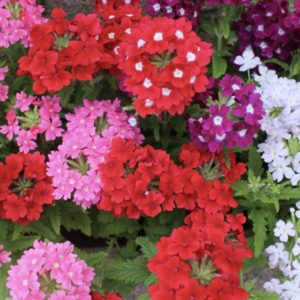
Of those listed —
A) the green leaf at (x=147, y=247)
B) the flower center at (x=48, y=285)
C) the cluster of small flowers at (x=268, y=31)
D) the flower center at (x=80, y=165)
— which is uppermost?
the cluster of small flowers at (x=268, y=31)

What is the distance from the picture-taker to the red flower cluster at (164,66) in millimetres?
2096

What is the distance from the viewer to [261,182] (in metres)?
2.25

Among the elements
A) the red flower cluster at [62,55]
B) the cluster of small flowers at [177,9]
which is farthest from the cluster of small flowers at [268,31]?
the red flower cluster at [62,55]

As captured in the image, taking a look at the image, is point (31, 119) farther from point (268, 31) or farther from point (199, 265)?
point (268, 31)

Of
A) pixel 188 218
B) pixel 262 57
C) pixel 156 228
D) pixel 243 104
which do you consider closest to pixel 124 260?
pixel 156 228

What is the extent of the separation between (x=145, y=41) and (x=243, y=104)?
43 centimetres

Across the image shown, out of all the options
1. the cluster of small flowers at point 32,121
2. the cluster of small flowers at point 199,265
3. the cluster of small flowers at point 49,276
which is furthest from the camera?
the cluster of small flowers at point 32,121

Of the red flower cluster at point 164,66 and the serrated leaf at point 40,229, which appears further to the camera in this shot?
the serrated leaf at point 40,229

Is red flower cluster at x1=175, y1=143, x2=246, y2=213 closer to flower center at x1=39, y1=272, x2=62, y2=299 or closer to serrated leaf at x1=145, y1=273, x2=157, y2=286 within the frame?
serrated leaf at x1=145, y1=273, x2=157, y2=286

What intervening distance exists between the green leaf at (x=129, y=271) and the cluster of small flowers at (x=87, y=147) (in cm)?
27

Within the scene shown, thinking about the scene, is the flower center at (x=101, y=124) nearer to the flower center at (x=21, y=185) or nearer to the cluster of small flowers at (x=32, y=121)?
the cluster of small flowers at (x=32, y=121)

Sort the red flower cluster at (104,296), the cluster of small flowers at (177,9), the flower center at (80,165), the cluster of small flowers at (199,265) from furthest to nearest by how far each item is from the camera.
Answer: the cluster of small flowers at (177,9)
the flower center at (80,165)
the red flower cluster at (104,296)
the cluster of small flowers at (199,265)

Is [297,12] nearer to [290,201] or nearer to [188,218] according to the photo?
[290,201]

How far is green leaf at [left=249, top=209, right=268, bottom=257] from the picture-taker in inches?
85.2
